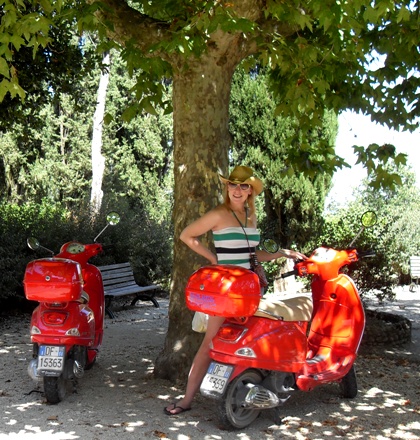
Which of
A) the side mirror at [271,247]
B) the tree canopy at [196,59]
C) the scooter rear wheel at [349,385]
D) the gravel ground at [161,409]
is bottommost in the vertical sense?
the gravel ground at [161,409]

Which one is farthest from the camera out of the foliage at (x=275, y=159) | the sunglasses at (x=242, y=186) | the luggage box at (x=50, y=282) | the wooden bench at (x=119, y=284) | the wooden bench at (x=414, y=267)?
the wooden bench at (x=414, y=267)

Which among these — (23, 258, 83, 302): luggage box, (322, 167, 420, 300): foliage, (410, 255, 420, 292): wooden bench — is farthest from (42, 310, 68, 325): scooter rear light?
(410, 255, 420, 292): wooden bench

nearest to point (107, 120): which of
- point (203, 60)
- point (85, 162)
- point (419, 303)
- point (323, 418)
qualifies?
point (203, 60)

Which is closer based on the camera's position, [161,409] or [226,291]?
[226,291]

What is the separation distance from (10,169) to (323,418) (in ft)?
89.6

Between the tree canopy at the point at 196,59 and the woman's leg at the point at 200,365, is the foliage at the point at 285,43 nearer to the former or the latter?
Result: the tree canopy at the point at 196,59

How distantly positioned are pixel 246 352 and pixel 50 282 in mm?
1650

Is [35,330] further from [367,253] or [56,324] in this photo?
[367,253]

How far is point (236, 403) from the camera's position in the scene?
4.46 metres

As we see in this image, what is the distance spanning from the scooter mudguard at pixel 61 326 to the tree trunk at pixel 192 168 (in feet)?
2.86

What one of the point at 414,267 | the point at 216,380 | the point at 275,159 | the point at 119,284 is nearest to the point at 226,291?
the point at 216,380

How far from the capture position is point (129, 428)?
15.0ft

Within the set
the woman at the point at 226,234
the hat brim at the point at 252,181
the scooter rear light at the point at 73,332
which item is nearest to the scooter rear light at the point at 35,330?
the scooter rear light at the point at 73,332

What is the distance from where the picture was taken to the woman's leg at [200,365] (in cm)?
473
